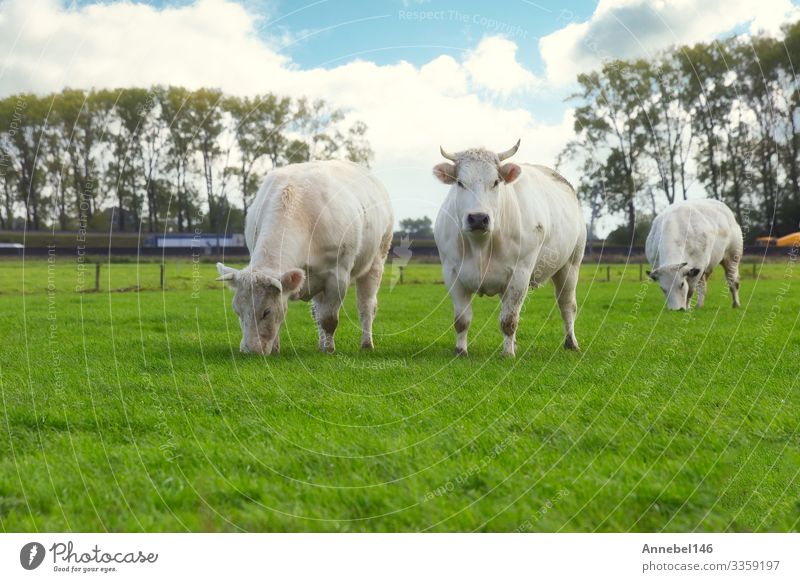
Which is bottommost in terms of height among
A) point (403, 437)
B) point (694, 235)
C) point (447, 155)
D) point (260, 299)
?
point (403, 437)

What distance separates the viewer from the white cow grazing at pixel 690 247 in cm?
1759

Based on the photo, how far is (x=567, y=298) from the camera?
39.7 ft

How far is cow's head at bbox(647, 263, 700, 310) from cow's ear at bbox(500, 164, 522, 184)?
8882 millimetres

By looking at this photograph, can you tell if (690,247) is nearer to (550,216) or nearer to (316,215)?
(550,216)

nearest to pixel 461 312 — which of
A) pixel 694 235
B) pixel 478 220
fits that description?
pixel 478 220

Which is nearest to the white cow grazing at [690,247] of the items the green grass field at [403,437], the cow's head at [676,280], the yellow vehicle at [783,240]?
the cow's head at [676,280]

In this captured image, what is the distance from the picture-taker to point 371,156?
1194cm

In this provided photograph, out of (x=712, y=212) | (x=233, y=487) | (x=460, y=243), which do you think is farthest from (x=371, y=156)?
(x=712, y=212)

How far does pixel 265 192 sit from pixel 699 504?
7.72 metres

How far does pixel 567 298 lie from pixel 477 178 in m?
3.41

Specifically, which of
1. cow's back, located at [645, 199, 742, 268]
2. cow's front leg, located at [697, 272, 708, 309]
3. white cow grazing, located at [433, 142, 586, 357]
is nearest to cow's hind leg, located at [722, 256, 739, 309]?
cow's back, located at [645, 199, 742, 268]

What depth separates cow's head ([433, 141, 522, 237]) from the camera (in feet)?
31.1

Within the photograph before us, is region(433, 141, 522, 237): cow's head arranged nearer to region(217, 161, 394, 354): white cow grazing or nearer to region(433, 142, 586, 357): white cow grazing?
region(433, 142, 586, 357): white cow grazing

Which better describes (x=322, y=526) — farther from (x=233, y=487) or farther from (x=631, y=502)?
(x=631, y=502)
